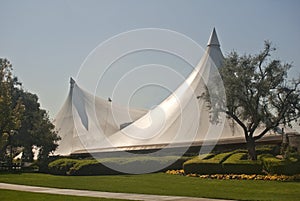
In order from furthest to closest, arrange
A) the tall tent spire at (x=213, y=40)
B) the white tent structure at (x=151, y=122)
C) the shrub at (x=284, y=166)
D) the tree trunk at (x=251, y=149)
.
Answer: the tall tent spire at (x=213, y=40), the white tent structure at (x=151, y=122), the tree trunk at (x=251, y=149), the shrub at (x=284, y=166)

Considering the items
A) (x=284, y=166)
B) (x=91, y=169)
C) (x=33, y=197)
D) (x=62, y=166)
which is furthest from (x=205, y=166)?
(x=33, y=197)

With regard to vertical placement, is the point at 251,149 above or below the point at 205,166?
above

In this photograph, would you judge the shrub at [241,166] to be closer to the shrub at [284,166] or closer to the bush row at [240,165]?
the bush row at [240,165]

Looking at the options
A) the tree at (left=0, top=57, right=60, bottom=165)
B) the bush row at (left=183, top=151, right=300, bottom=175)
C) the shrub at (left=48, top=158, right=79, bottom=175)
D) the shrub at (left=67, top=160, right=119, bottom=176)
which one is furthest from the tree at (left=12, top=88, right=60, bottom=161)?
the bush row at (left=183, top=151, right=300, bottom=175)

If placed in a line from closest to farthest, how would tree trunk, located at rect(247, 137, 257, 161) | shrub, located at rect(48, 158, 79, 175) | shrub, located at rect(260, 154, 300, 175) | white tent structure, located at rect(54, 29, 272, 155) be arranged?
shrub, located at rect(260, 154, 300, 175), tree trunk, located at rect(247, 137, 257, 161), shrub, located at rect(48, 158, 79, 175), white tent structure, located at rect(54, 29, 272, 155)

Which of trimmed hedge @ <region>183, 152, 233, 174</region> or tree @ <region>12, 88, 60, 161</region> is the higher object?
tree @ <region>12, 88, 60, 161</region>

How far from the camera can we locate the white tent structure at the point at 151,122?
2766cm

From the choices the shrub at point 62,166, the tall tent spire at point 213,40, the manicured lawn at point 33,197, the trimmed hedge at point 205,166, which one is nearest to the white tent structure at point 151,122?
the tall tent spire at point 213,40

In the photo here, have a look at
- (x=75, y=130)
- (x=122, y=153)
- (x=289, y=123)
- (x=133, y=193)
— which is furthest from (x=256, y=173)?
(x=75, y=130)

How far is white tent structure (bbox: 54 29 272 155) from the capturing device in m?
27.7

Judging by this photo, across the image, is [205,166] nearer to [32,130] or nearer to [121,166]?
[121,166]

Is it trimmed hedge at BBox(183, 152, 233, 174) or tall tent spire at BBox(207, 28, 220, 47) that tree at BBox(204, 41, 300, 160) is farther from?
tall tent spire at BBox(207, 28, 220, 47)

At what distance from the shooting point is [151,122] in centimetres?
3195

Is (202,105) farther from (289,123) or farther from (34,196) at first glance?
(34,196)
